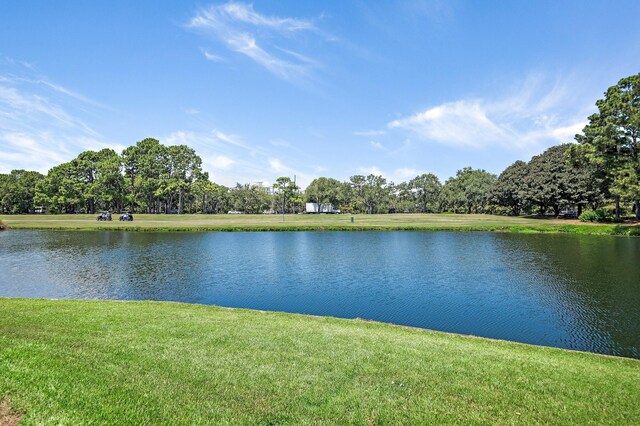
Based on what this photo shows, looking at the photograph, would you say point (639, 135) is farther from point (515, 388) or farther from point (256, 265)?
point (515, 388)

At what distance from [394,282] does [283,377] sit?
50.5 ft

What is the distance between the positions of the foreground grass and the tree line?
49954mm

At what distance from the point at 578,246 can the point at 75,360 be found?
42.9 m

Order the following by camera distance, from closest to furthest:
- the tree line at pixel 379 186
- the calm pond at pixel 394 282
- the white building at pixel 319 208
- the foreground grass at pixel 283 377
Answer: the foreground grass at pixel 283 377 < the calm pond at pixel 394 282 < the tree line at pixel 379 186 < the white building at pixel 319 208

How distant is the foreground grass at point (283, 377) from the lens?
18.3 feet

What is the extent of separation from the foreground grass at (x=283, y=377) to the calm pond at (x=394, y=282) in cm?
496

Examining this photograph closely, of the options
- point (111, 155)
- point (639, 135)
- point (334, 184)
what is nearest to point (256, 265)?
point (639, 135)

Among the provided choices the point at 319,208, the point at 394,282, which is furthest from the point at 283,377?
the point at 319,208

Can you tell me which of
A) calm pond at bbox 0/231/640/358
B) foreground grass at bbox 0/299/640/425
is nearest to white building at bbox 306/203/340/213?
calm pond at bbox 0/231/640/358

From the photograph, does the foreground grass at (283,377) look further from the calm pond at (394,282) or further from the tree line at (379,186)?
the tree line at (379,186)

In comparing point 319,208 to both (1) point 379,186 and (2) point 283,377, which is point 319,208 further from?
(2) point 283,377

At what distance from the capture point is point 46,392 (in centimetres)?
554

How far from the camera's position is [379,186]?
494 ft

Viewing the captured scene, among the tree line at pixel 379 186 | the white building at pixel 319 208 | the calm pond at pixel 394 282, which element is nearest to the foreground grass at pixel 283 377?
the calm pond at pixel 394 282
